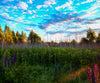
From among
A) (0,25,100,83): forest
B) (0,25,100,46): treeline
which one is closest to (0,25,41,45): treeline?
(0,25,100,46): treeline

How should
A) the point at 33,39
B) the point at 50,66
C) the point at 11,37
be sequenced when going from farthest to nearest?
the point at 11,37
the point at 33,39
the point at 50,66

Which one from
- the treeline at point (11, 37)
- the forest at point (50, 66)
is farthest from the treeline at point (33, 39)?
the forest at point (50, 66)

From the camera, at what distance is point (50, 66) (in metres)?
5.29

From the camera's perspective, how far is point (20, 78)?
11.0 ft

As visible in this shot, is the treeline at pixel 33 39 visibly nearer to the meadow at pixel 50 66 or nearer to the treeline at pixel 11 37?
the treeline at pixel 11 37

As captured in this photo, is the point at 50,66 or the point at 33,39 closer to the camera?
the point at 50,66

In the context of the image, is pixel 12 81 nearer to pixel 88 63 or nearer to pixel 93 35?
pixel 88 63

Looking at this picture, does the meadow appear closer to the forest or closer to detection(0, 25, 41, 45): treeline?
the forest

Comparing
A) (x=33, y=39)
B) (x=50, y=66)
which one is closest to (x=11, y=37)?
(x=33, y=39)

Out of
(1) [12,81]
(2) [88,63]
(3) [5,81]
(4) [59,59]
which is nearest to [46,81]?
(1) [12,81]

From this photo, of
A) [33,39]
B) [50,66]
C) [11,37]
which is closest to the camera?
[50,66]

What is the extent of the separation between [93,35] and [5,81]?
2845cm

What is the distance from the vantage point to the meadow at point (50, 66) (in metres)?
3.42

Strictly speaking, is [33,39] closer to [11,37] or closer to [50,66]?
[50,66]
